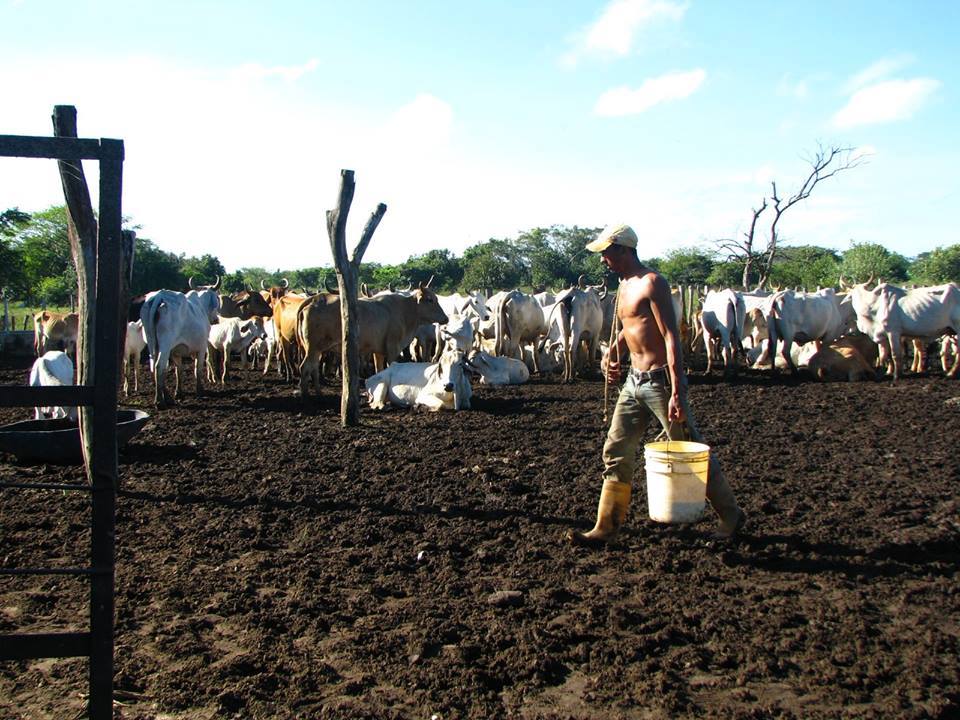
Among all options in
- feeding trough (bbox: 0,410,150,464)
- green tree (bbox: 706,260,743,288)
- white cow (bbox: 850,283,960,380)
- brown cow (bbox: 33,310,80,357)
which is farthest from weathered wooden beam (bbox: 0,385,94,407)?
green tree (bbox: 706,260,743,288)

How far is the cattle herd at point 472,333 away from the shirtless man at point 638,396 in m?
6.06

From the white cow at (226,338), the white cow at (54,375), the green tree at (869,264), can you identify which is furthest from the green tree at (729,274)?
the white cow at (54,375)

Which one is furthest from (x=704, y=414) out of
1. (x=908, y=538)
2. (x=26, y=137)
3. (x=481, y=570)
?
(x=26, y=137)

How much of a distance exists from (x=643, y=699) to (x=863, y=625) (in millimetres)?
1442

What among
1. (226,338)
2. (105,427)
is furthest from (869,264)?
(105,427)

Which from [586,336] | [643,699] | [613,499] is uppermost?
[586,336]

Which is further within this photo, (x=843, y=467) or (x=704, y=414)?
(x=704, y=414)

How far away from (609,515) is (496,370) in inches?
405

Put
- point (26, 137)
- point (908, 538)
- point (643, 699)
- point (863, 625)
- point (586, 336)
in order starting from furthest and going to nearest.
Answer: point (586, 336)
point (908, 538)
point (863, 625)
point (643, 699)
point (26, 137)

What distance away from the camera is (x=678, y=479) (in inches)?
221

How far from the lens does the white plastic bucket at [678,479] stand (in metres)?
5.50

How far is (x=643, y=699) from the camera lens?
3664mm

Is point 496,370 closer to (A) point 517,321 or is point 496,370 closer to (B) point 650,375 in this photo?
(A) point 517,321

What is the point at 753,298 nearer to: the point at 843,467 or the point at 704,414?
the point at 704,414
